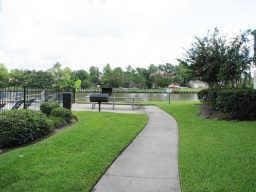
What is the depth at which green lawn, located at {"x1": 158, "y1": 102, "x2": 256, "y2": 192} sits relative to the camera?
3987mm

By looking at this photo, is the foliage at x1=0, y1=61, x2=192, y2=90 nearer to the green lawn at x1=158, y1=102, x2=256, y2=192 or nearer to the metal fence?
the metal fence

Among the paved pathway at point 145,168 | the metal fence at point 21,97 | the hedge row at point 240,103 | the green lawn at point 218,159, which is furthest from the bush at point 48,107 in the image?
the hedge row at point 240,103

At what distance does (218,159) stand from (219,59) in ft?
35.7

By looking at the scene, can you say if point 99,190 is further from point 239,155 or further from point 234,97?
point 234,97

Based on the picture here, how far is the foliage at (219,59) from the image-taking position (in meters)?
15.0

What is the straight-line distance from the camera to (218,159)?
5.24 m

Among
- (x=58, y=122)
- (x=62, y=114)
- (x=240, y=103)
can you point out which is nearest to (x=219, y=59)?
(x=240, y=103)

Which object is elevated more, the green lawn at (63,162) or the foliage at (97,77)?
the foliage at (97,77)

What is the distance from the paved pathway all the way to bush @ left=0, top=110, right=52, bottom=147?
7.74ft

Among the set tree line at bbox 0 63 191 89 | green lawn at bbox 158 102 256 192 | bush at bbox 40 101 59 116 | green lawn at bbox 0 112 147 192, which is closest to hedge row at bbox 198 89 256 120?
green lawn at bbox 158 102 256 192

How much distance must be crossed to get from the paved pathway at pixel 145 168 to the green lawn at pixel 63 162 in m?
0.20

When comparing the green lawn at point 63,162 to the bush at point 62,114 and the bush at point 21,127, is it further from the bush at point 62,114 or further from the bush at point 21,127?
the bush at point 62,114

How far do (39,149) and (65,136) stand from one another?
126 cm

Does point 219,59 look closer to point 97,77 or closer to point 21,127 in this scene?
point 21,127
